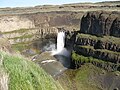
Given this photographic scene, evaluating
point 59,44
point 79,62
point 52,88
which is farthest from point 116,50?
point 52,88

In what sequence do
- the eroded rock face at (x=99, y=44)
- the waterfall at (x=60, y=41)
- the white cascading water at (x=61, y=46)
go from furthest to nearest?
the waterfall at (x=60, y=41), the white cascading water at (x=61, y=46), the eroded rock face at (x=99, y=44)

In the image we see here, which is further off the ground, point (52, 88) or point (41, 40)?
point (52, 88)

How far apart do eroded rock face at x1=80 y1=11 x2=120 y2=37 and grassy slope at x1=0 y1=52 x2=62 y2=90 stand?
1778 inches

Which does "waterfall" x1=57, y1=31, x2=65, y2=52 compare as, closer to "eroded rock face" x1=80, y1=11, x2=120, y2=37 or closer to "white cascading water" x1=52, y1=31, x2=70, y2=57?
"white cascading water" x1=52, y1=31, x2=70, y2=57

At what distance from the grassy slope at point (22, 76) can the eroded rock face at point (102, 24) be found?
4517cm

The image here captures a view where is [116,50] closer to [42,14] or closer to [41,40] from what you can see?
[41,40]

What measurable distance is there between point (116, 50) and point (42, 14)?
4750 centimetres

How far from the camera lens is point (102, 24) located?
59.3m

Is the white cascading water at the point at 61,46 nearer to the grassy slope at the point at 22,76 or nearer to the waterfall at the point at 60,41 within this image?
the waterfall at the point at 60,41

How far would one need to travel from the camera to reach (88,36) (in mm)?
58594

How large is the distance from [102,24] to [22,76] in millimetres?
49750

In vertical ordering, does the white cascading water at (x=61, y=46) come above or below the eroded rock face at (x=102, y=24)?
below

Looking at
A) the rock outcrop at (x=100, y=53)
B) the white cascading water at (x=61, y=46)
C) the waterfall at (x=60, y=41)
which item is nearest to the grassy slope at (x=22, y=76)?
→ the rock outcrop at (x=100, y=53)

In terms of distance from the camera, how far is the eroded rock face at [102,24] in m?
56.7
